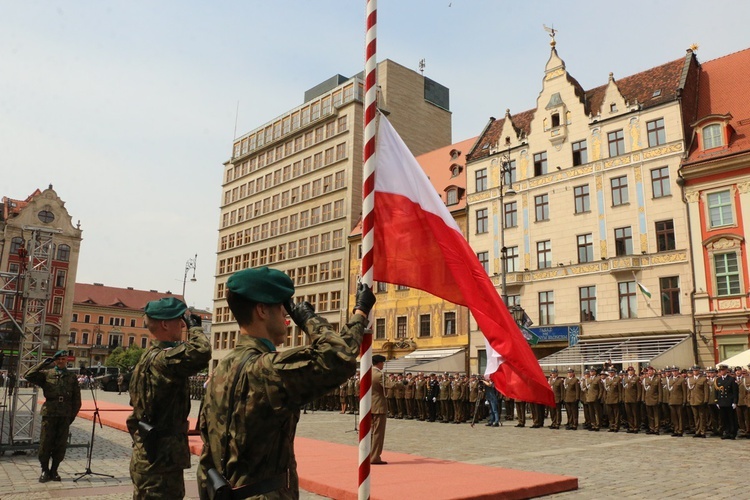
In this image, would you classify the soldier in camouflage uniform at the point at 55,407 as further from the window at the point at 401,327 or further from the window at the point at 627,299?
the window at the point at 401,327

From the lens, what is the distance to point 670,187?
98.2 ft

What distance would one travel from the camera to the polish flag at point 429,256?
5496 mm

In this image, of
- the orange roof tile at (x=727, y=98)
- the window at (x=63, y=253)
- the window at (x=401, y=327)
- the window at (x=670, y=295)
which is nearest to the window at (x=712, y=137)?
the orange roof tile at (x=727, y=98)

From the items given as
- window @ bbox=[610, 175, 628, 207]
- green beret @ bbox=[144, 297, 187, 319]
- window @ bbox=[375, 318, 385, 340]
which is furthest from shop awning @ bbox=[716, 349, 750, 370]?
window @ bbox=[375, 318, 385, 340]

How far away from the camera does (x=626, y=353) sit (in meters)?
28.8

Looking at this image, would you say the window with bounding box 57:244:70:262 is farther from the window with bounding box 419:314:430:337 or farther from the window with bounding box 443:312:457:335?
the window with bounding box 443:312:457:335

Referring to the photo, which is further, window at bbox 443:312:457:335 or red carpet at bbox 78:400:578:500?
window at bbox 443:312:457:335

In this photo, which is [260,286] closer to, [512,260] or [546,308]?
[546,308]

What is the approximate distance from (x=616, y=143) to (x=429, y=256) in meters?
29.7

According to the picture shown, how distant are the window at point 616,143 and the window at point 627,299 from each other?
6.91 m

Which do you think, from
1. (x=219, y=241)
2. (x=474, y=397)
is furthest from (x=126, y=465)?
(x=219, y=241)

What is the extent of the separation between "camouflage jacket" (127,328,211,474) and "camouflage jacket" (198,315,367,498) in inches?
65.7

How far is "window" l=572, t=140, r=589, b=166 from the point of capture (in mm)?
33750

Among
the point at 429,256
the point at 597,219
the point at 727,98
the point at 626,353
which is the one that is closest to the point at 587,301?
the point at 626,353
